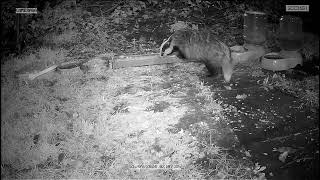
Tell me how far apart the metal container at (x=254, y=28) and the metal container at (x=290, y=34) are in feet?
1.47

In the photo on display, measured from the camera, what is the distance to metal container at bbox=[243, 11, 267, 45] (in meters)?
6.72

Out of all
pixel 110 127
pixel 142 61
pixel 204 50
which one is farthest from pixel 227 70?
pixel 110 127

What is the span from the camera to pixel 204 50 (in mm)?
5535

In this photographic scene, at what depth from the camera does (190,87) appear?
5238 mm

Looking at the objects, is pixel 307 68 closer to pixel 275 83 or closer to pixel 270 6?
pixel 275 83

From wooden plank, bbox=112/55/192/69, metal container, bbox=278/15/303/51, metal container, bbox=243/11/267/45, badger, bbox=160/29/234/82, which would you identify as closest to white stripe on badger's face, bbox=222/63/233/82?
badger, bbox=160/29/234/82

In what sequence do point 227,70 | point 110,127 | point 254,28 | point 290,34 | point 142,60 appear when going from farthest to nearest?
point 254,28, point 290,34, point 142,60, point 227,70, point 110,127

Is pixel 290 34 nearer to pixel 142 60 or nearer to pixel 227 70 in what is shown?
pixel 227 70

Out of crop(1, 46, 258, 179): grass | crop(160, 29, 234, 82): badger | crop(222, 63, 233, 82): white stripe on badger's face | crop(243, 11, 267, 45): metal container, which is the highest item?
crop(243, 11, 267, 45): metal container

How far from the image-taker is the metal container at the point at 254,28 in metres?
6.72

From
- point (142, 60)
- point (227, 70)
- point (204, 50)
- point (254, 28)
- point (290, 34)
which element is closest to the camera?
point (227, 70)

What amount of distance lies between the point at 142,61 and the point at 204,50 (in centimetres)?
140

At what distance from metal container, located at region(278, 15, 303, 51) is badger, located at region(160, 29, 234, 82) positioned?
2005mm

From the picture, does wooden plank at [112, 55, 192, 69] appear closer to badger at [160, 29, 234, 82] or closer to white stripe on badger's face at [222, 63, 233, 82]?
badger at [160, 29, 234, 82]
